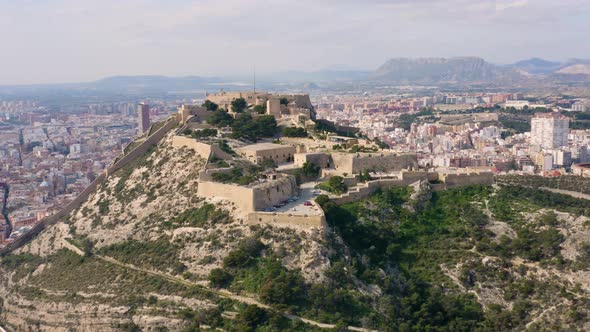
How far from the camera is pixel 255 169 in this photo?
105 feet

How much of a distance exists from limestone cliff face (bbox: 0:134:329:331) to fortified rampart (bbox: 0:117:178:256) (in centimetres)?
94

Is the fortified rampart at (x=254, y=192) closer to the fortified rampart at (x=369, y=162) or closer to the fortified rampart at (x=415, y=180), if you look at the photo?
the fortified rampart at (x=415, y=180)

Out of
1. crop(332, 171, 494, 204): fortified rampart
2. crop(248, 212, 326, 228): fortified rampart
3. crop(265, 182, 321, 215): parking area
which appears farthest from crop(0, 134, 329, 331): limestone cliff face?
crop(332, 171, 494, 204): fortified rampart

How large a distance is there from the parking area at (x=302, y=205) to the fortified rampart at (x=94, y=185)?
39.6ft

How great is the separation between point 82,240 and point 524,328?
67.0 ft

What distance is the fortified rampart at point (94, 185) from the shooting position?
35.7 meters

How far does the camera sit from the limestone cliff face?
2433 centimetres

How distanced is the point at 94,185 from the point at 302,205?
14925mm

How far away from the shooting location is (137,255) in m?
28.0

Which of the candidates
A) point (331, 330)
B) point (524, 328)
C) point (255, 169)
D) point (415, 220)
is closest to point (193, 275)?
point (331, 330)

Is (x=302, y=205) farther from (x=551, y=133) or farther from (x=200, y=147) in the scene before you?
(x=551, y=133)

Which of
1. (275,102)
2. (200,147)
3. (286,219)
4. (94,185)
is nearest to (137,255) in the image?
(286,219)

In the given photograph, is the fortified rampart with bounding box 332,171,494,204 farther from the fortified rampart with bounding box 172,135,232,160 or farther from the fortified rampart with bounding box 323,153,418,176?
the fortified rampart with bounding box 172,135,232,160

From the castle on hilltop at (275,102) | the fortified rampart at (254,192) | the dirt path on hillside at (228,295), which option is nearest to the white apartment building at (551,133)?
the castle on hilltop at (275,102)
